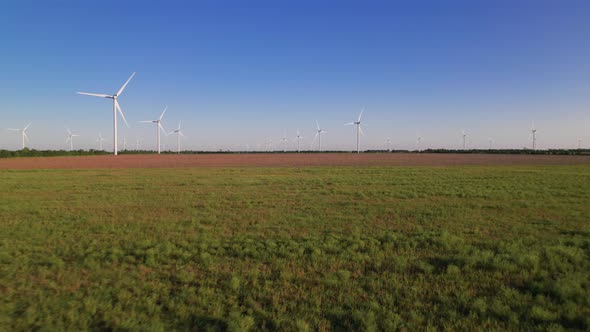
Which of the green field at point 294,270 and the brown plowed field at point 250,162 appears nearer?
the green field at point 294,270

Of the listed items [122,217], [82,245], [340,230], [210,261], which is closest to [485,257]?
[340,230]

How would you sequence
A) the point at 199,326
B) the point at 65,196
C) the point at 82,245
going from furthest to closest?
the point at 65,196, the point at 82,245, the point at 199,326

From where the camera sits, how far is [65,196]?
70.2 ft

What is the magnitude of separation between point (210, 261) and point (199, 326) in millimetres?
3195

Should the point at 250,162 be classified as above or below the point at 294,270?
above

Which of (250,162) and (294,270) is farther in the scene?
(250,162)

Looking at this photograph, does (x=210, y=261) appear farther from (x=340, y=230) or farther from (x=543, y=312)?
(x=543, y=312)

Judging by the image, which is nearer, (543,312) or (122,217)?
(543,312)

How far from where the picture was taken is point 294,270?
803 cm

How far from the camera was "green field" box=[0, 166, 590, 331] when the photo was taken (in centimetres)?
576

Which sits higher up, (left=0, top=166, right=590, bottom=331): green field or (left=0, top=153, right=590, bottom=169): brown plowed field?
(left=0, top=153, right=590, bottom=169): brown plowed field

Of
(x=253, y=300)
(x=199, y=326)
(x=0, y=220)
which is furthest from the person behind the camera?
(x=0, y=220)

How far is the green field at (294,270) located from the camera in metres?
5.76

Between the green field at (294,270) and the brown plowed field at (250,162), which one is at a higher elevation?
the brown plowed field at (250,162)
